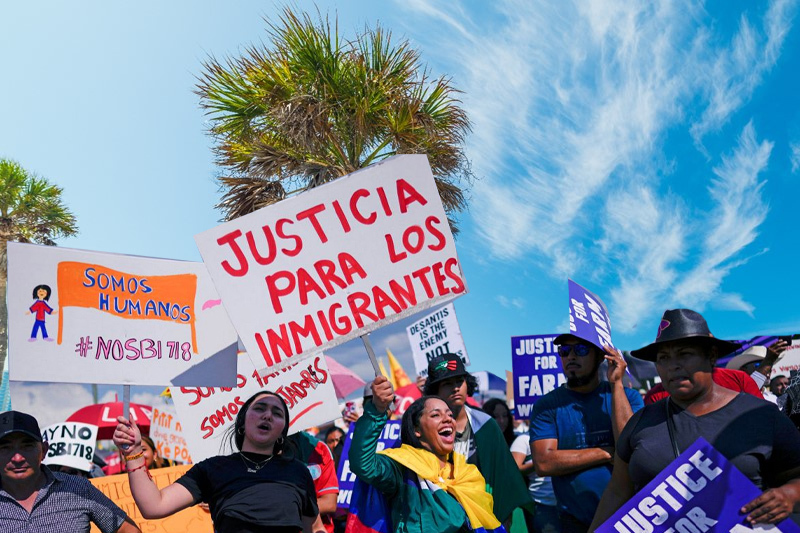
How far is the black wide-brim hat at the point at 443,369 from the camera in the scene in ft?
15.3

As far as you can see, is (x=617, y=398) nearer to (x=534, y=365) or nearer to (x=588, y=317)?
(x=588, y=317)

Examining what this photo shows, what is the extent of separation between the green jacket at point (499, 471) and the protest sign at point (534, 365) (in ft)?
8.93

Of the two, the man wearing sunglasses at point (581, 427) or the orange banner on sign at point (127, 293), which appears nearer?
the man wearing sunglasses at point (581, 427)

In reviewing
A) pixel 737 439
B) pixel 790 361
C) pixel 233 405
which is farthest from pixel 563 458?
pixel 790 361

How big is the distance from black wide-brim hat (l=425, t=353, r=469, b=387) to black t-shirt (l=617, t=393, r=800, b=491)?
180 cm

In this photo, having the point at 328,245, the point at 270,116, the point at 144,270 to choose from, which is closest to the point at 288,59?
the point at 270,116

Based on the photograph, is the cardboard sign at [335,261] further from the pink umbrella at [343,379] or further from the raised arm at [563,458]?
the pink umbrella at [343,379]

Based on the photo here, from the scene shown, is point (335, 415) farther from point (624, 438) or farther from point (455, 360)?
point (624, 438)

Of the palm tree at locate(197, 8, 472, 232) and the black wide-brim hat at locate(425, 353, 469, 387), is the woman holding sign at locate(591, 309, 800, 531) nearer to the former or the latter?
the black wide-brim hat at locate(425, 353, 469, 387)

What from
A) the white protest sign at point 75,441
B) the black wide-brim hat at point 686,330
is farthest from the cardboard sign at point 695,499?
the white protest sign at point 75,441

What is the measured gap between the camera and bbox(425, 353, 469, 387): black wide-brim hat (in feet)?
15.3

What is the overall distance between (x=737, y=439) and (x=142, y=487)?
2.41 metres

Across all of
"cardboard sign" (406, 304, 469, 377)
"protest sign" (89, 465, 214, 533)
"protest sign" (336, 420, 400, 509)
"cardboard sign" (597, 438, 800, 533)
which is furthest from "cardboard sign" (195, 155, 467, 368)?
"cardboard sign" (406, 304, 469, 377)

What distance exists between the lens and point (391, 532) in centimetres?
365
